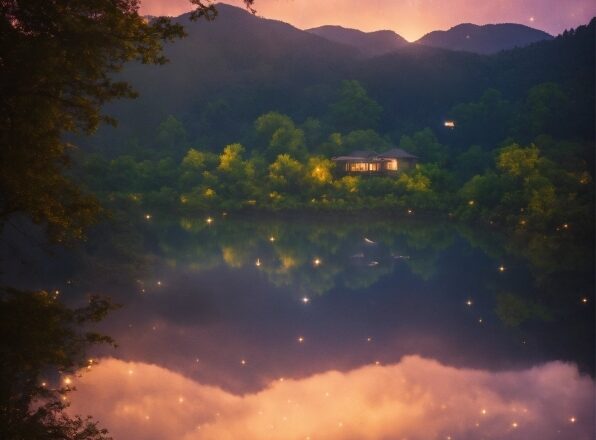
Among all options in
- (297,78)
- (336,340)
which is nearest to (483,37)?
(297,78)

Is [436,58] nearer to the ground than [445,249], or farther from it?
farther from it

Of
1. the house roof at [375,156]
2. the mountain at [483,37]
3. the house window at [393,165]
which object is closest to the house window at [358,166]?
the house roof at [375,156]

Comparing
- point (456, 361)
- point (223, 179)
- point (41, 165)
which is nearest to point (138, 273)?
point (456, 361)

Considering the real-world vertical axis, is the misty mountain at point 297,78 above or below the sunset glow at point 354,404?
above

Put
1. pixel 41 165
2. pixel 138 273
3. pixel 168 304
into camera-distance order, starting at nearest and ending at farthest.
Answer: pixel 41 165 → pixel 168 304 → pixel 138 273

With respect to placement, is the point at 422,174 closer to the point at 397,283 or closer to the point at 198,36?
the point at 397,283

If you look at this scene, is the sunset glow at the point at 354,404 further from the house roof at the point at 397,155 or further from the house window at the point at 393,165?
the house window at the point at 393,165
